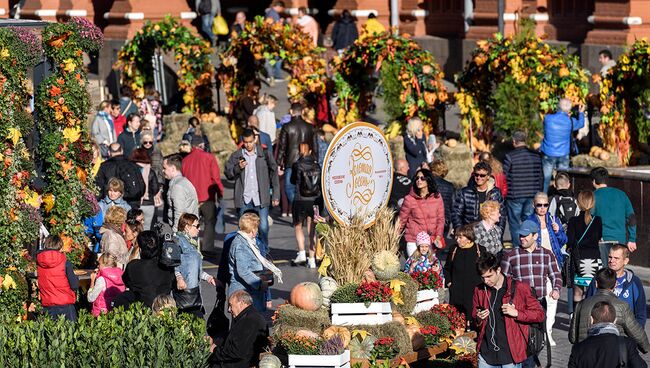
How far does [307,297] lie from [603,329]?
3.06 meters

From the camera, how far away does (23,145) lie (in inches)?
620

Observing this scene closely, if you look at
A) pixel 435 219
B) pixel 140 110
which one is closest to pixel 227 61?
pixel 140 110

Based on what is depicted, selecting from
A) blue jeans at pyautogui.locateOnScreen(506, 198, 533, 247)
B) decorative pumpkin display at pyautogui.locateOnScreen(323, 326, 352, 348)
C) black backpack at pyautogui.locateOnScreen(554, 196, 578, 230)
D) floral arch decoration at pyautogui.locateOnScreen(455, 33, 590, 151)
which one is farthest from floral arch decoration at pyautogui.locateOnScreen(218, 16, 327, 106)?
decorative pumpkin display at pyautogui.locateOnScreen(323, 326, 352, 348)

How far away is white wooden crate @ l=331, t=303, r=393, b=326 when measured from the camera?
45.9 feet

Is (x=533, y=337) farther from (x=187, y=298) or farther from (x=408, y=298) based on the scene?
(x=187, y=298)

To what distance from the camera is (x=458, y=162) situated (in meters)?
25.5

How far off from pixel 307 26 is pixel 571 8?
225 inches

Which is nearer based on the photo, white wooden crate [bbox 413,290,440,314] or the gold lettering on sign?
white wooden crate [bbox 413,290,440,314]

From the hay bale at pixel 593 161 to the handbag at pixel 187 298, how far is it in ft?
32.9

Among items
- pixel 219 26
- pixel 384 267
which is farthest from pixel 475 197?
pixel 219 26

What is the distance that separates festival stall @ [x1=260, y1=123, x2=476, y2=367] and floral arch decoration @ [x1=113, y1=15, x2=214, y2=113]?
15300mm

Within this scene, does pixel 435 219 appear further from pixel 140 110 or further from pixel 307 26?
pixel 307 26

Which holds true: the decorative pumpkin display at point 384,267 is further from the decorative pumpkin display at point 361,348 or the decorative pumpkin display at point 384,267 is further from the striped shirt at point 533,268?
the decorative pumpkin display at point 361,348

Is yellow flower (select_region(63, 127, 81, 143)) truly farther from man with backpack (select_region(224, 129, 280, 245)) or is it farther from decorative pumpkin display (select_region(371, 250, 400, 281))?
decorative pumpkin display (select_region(371, 250, 400, 281))
